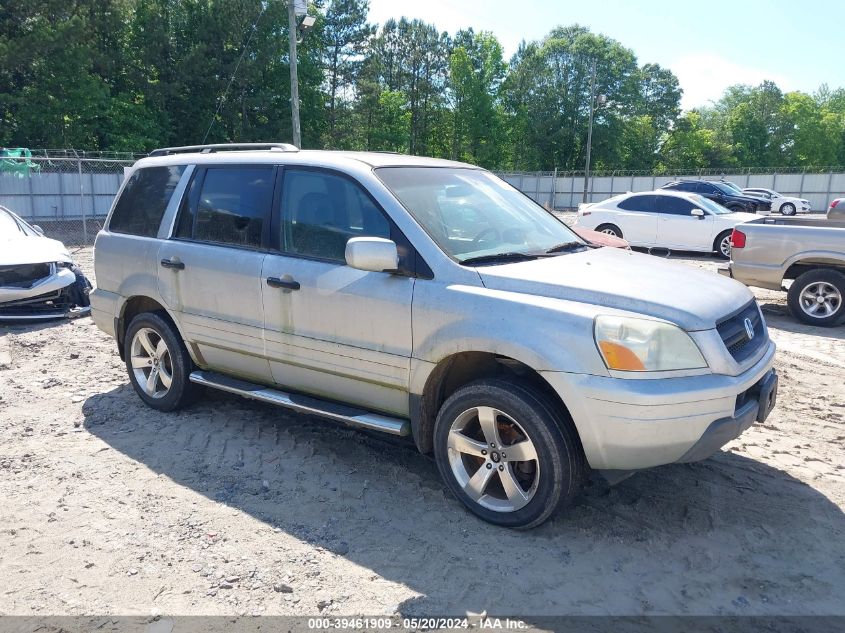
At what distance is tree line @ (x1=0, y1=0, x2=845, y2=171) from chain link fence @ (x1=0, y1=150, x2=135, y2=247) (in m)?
10.7

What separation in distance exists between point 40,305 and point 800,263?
9.88 meters

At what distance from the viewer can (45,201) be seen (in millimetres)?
23000

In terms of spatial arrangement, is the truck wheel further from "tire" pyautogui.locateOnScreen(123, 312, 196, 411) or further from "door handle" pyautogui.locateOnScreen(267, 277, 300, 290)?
"door handle" pyautogui.locateOnScreen(267, 277, 300, 290)

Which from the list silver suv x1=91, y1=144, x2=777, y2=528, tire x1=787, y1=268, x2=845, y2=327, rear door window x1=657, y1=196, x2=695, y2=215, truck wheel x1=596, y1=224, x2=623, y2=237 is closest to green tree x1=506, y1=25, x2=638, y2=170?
truck wheel x1=596, y1=224, x2=623, y2=237

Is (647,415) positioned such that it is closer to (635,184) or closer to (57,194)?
(57,194)

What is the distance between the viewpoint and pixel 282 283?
4.22 m

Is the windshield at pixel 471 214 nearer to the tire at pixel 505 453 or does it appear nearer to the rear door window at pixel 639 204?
the tire at pixel 505 453

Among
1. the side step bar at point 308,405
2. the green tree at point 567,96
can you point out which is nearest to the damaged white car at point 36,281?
the side step bar at point 308,405

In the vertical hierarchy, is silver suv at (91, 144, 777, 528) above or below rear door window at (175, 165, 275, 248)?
below

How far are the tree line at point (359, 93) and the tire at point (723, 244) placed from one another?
27.7 metres

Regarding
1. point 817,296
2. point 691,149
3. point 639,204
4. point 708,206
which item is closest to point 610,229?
point 639,204

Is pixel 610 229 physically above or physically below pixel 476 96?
below

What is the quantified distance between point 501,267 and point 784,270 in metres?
6.56

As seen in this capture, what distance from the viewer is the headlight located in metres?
3.17
